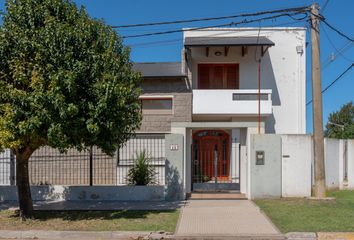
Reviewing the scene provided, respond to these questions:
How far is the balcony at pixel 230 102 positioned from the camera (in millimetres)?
21516

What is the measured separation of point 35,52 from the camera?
400 inches

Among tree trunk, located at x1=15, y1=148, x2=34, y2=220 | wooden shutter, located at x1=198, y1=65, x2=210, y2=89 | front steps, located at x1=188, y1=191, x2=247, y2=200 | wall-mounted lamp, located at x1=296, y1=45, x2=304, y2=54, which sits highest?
wall-mounted lamp, located at x1=296, y1=45, x2=304, y2=54

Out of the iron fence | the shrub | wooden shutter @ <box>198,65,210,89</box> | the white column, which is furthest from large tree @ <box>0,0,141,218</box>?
wooden shutter @ <box>198,65,210,89</box>

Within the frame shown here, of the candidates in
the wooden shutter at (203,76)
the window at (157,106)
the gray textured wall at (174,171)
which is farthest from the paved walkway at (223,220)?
the wooden shutter at (203,76)

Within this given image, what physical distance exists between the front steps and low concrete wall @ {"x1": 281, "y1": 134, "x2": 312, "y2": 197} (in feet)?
5.25

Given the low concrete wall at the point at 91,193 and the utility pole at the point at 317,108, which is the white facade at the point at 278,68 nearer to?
the utility pole at the point at 317,108

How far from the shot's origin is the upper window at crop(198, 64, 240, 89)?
23.8 metres

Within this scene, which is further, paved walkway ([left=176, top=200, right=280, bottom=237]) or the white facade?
the white facade

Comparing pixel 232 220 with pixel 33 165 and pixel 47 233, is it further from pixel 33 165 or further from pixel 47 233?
pixel 33 165

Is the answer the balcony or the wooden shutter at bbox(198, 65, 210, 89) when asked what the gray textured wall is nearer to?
the balcony

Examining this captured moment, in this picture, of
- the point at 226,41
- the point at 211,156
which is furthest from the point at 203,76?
the point at 211,156

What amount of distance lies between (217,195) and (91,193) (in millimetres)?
4429

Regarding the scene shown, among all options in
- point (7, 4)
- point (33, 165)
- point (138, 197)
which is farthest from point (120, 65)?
point (33, 165)

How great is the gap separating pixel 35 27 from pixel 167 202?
6.96m
